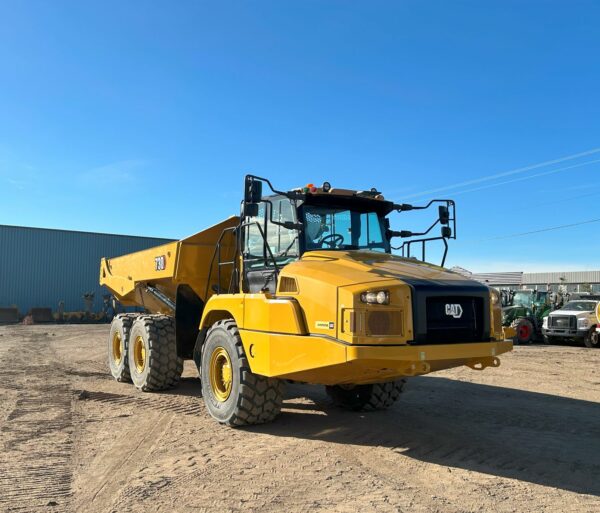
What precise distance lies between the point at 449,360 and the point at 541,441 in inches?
69.5

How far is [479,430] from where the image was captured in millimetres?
6512

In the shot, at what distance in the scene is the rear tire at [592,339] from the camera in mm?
18984

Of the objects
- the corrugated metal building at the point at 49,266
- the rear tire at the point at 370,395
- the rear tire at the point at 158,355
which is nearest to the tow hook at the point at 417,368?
the rear tire at the point at 370,395

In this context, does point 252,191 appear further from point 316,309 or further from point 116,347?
point 116,347

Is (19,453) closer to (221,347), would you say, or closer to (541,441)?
(221,347)

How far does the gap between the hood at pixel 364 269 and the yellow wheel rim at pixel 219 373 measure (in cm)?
161

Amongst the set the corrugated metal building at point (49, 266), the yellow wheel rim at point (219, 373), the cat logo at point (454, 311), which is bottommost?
the yellow wheel rim at point (219, 373)

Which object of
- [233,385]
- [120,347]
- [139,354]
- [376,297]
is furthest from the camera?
[120,347]

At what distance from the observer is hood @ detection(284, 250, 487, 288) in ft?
16.9

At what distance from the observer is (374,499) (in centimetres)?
430

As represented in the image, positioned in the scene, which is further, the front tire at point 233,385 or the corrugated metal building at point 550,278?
Result: the corrugated metal building at point 550,278

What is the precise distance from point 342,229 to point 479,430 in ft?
9.51

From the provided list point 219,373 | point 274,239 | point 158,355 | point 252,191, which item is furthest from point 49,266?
point 252,191

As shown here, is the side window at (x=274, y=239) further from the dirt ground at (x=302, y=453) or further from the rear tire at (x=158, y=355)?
the rear tire at (x=158, y=355)
